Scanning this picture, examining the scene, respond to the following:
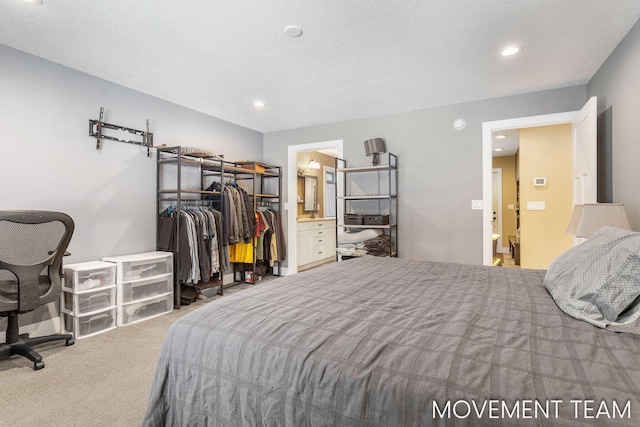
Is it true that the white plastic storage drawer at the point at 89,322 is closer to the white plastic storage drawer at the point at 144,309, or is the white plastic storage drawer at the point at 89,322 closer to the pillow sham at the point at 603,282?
the white plastic storage drawer at the point at 144,309

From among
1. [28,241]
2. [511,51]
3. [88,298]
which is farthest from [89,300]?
[511,51]

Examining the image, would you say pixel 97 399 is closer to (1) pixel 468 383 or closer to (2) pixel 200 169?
(1) pixel 468 383

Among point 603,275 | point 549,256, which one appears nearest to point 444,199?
point 549,256

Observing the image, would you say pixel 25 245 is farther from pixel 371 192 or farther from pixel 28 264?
pixel 371 192

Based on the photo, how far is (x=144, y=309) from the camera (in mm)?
3213

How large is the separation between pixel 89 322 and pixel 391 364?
118 inches

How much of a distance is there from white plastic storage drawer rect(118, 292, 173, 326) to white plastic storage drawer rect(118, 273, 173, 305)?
5 cm

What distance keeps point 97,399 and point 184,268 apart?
67.4 inches

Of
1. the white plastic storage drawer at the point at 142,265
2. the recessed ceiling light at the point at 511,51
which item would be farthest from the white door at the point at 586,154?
the white plastic storage drawer at the point at 142,265

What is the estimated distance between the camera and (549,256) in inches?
176

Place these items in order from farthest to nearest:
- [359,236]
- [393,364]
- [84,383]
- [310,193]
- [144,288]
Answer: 1. [310,193]
2. [359,236]
3. [144,288]
4. [84,383]
5. [393,364]

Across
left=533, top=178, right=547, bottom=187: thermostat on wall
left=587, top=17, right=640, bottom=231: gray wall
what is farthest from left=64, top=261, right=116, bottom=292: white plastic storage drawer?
left=533, top=178, right=547, bottom=187: thermostat on wall

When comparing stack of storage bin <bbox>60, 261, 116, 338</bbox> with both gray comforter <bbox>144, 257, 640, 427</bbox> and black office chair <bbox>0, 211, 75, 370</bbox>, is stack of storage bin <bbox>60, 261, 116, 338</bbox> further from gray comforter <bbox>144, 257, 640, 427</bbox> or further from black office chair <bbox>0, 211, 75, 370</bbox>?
gray comforter <bbox>144, 257, 640, 427</bbox>

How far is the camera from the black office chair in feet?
6.78
